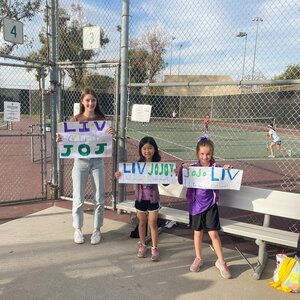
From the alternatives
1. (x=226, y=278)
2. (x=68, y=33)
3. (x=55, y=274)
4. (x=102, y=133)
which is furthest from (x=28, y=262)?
(x=68, y=33)

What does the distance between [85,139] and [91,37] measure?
67.8 inches

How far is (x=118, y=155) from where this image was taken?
5.17 metres

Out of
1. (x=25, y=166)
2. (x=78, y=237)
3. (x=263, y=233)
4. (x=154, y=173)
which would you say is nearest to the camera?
(x=263, y=233)

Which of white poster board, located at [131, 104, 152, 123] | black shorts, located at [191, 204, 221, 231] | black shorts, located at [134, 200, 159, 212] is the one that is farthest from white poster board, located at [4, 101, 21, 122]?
black shorts, located at [191, 204, 221, 231]

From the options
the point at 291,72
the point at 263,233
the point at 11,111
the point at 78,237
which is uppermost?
the point at 291,72

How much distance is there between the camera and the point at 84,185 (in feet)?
14.4

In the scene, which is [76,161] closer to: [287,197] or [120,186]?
[120,186]

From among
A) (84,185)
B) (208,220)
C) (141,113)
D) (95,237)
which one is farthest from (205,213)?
(141,113)

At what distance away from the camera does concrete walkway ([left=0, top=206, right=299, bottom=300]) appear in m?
3.26

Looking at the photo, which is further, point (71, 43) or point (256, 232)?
point (71, 43)

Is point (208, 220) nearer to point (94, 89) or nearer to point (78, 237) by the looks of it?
point (78, 237)

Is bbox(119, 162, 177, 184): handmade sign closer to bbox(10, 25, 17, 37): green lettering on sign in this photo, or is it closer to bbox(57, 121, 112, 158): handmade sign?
bbox(57, 121, 112, 158): handmade sign

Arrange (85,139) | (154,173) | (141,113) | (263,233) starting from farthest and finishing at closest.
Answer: (141,113)
(85,139)
(154,173)
(263,233)

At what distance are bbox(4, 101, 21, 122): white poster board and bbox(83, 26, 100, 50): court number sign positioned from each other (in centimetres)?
153
